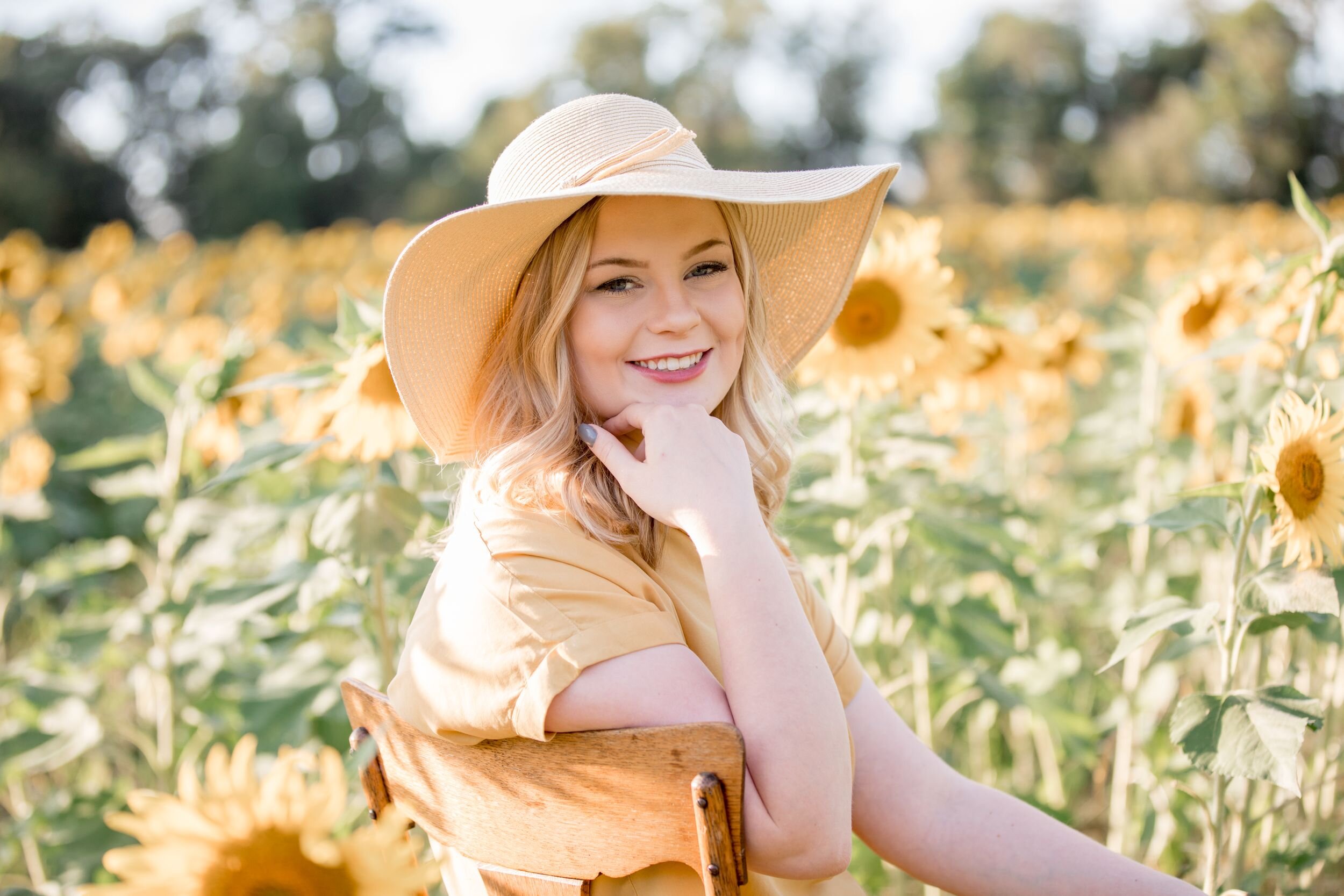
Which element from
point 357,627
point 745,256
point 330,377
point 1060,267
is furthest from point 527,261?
point 1060,267

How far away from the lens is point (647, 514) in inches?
54.0

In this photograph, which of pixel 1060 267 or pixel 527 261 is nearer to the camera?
pixel 527 261

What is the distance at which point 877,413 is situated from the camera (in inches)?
104

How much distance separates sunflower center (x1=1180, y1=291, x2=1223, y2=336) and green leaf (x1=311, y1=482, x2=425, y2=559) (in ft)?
6.21

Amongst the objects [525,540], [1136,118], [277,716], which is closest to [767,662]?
[525,540]

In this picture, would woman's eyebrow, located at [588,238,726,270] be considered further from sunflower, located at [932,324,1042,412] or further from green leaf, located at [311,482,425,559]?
sunflower, located at [932,324,1042,412]

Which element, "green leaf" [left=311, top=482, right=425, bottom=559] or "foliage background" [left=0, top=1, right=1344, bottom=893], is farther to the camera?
"foliage background" [left=0, top=1, right=1344, bottom=893]

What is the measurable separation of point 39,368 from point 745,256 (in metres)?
2.80

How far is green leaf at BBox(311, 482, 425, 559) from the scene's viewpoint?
1754 millimetres

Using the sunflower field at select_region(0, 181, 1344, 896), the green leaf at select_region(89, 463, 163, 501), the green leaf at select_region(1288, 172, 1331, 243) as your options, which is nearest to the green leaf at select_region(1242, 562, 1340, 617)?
the sunflower field at select_region(0, 181, 1344, 896)

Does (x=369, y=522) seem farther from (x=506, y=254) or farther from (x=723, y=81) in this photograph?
(x=723, y=81)

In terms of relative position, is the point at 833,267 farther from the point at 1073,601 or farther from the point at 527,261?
the point at 1073,601

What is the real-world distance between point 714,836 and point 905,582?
2.07 m

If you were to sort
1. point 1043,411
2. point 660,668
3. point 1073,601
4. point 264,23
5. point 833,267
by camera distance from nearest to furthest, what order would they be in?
1. point 660,668
2. point 833,267
3. point 1073,601
4. point 1043,411
5. point 264,23
